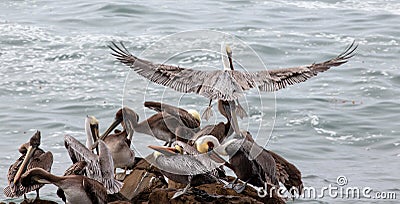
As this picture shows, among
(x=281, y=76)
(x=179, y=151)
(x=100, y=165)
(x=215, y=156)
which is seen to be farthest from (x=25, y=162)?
(x=281, y=76)

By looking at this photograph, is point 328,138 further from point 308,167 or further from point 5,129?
point 5,129

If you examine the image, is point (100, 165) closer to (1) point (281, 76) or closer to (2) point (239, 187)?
(2) point (239, 187)

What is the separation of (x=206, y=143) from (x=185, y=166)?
0.38 metres

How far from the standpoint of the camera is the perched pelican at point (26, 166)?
8547 mm

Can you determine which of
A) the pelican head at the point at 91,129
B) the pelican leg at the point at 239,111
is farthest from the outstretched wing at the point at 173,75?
the pelican head at the point at 91,129

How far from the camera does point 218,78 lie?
30.3ft

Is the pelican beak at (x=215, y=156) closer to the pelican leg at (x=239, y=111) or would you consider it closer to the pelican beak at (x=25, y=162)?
the pelican leg at (x=239, y=111)

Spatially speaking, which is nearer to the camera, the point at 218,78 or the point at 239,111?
the point at 218,78

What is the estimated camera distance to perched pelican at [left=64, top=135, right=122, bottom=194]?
8.25 meters

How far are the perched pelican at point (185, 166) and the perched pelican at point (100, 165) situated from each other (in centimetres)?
47

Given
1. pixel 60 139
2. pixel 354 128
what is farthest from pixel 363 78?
pixel 60 139

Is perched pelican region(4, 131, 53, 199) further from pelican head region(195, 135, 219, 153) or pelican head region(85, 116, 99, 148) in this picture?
pelican head region(195, 135, 219, 153)

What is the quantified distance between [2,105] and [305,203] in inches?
287

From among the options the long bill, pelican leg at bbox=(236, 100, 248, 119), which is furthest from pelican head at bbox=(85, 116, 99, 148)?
pelican leg at bbox=(236, 100, 248, 119)
